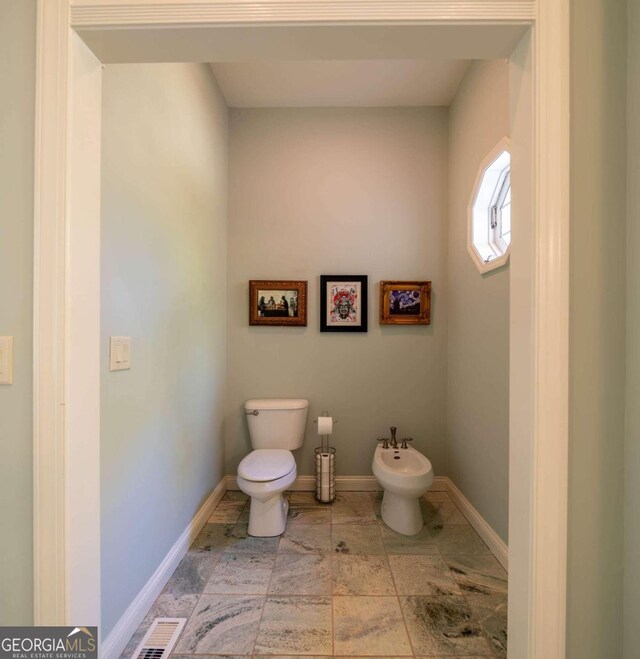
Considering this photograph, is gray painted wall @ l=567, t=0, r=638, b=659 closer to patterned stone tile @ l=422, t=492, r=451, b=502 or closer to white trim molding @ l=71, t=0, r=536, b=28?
white trim molding @ l=71, t=0, r=536, b=28

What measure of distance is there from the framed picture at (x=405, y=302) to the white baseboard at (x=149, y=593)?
1.77 m

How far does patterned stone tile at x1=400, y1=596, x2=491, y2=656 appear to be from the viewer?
1242 mm

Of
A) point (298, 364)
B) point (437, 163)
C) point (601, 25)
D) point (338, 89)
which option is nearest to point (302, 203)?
point (338, 89)

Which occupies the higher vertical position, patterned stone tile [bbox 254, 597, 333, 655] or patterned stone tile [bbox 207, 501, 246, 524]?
patterned stone tile [bbox 254, 597, 333, 655]

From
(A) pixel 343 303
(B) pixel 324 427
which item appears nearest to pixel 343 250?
(A) pixel 343 303

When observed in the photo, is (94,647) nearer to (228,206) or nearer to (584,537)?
(584,537)

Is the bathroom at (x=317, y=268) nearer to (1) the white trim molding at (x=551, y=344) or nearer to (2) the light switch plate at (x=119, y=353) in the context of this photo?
(2) the light switch plate at (x=119, y=353)

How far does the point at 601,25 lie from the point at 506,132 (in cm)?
97

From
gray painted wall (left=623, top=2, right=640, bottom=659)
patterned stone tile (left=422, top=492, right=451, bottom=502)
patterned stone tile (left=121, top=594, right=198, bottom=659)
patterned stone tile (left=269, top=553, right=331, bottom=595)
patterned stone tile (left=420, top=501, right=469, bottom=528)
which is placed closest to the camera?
gray painted wall (left=623, top=2, right=640, bottom=659)

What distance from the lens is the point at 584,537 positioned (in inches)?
30.9

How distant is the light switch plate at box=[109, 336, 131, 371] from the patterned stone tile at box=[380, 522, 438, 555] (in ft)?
5.39

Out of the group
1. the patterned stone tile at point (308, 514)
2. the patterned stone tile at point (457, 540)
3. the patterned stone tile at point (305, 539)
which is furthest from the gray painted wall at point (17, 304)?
the patterned stone tile at point (457, 540)

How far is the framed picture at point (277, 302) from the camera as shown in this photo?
247 centimetres

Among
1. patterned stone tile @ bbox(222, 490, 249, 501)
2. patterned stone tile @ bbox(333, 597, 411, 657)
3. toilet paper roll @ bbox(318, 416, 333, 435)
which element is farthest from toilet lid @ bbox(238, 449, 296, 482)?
patterned stone tile @ bbox(333, 597, 411, 657)
